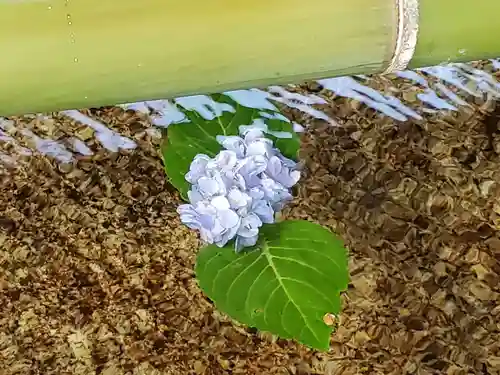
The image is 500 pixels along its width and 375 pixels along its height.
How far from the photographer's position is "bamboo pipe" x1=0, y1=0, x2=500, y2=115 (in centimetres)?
45

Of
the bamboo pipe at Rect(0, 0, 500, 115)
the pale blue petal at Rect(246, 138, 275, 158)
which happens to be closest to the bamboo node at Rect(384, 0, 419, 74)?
the bamboo pipe at Rect(0, 0, 500, 115)

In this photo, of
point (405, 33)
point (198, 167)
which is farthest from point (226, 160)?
point (405, 33)

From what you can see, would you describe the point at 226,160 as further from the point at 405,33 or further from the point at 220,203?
the point at 405,33

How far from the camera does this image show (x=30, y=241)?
588 mm

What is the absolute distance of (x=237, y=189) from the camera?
54cm

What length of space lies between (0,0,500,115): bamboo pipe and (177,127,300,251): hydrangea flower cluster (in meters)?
0.07

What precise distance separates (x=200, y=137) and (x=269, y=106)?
0.21ft

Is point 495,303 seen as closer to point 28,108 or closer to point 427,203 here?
point 427,203

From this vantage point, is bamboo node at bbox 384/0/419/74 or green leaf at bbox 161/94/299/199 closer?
bamboo node at bbox 384/0/419/74

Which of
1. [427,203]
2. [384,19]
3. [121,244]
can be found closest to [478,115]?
[427,203]

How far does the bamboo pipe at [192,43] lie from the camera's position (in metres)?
0.45

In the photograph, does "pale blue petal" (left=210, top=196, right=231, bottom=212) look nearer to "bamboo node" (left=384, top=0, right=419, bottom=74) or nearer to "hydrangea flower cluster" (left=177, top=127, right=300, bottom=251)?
"hydrangea flower cluster" (left=177, top=127, right=300, bottom=251)

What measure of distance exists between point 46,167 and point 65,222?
48 millimetres

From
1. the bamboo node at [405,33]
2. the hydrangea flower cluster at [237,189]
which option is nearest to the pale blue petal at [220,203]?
the hydrangea flower cluster at [237,189]
